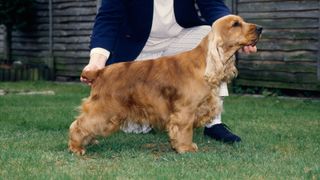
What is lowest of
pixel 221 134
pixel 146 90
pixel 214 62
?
pixel 221 134

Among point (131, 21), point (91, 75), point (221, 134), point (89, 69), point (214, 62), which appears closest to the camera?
point (214, 62)

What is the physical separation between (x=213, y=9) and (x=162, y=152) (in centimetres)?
130

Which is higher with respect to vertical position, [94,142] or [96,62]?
[96,62]

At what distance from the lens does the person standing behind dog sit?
515 centimetres

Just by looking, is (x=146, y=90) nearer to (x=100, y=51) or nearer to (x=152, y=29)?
(x=100, y=51)

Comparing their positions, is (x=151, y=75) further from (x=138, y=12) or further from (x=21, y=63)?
(x=21, y=63)

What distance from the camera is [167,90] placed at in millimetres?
4539

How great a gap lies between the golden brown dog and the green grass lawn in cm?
20

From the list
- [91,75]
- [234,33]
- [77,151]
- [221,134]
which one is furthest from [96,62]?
[221,134]

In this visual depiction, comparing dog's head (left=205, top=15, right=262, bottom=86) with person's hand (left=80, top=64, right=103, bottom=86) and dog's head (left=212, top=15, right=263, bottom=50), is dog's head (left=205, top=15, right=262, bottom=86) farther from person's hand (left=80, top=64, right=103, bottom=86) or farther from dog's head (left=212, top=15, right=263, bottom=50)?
person's hand (left=80, top=64, right=103, bottom=86)

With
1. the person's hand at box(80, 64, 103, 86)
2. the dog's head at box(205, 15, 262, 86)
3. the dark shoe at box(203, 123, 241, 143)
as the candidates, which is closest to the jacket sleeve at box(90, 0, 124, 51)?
the person's hand at box(80, 64, 103, 86)

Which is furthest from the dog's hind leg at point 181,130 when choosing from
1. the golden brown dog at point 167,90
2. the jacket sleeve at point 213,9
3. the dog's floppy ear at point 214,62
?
the jacket sleeve at point 213,9

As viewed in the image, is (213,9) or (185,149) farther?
(213,9)

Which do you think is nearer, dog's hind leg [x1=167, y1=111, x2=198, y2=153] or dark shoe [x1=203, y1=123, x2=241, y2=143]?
dog's hind leg [x1=167, y1=111, x2=198, y2=153]
